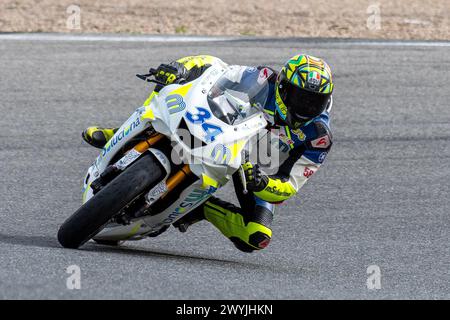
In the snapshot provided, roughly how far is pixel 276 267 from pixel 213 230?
126 cm

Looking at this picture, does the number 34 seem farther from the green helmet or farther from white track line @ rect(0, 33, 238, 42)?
white track line @ rect(0, 33, 238, 42)

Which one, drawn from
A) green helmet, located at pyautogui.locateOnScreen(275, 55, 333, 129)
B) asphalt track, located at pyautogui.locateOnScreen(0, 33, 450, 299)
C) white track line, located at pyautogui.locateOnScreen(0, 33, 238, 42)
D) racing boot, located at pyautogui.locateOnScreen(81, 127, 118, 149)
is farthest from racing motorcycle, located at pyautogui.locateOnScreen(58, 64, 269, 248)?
white track line, located at pyautogui.locateOnScreen(0, 33, 238, 42)

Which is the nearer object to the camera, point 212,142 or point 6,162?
point 212,142

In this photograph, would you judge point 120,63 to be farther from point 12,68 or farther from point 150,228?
point 150,228

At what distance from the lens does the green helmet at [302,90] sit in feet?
21.9

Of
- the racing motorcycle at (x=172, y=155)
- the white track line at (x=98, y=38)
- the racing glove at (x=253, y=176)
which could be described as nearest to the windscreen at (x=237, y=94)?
the racing motorcycle at (x=172, y=155)

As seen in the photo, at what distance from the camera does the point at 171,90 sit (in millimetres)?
6707

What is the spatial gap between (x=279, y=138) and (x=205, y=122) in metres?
0.84

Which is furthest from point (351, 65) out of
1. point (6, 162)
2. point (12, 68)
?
Answer: point (6, 162)

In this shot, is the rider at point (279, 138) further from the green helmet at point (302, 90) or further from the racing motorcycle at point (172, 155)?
the racing motorcycle at point (172, 155)

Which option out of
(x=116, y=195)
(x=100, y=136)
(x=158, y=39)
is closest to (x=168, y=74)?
(x=100, y=136)

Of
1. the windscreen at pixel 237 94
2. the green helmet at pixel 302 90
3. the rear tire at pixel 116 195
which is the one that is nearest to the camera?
the rear tire at pixel 116 195

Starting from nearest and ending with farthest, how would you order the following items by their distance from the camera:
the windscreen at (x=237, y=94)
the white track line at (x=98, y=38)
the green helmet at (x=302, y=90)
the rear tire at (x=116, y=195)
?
the rear tire at (x=116, y=195), the windscreen at (x=237, y=94), the green helmet at (x=302, y=90), the white track line at (x=98, y=38)
